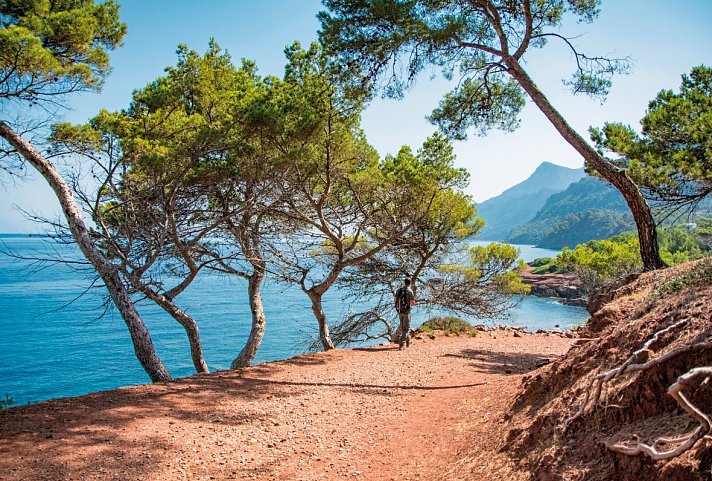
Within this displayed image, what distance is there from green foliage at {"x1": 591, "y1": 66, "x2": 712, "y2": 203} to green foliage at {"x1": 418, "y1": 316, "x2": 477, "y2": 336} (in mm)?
7848

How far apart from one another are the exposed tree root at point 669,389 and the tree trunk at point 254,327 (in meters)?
7.72

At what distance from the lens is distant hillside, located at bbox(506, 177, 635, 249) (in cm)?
8744

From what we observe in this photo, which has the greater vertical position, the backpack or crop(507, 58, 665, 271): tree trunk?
crop(507, 58, 665, 271): tree trunk

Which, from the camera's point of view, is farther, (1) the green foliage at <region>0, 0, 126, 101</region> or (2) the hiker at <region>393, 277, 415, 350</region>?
(2) the hiker at <region>393, 277, 415, 350</region>

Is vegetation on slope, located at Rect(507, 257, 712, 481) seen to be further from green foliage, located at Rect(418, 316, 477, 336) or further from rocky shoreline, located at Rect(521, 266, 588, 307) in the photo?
rocky shoreline, located at Rect(521, 266, 588, 307)

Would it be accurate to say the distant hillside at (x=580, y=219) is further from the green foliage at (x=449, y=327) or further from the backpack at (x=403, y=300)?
the backpack at (x=403, y=300)

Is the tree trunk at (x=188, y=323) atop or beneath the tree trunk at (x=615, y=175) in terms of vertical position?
beneath

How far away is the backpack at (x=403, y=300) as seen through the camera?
1054 cm

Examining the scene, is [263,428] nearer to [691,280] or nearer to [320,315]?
[691,280]

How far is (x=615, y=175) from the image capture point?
7.22 meters

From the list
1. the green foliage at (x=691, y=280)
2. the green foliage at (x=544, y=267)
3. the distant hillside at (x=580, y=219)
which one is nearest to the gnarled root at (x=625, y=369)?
the green foliage at (x=691, y=280)

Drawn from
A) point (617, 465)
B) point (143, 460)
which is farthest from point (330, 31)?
point (617, 465)

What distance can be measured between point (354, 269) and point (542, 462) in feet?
40.6

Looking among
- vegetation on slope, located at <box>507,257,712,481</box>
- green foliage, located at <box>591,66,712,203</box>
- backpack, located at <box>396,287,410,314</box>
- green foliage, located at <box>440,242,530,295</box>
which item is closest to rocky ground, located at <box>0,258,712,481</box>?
vegetation on slope, located at <box>507,257,712,481</box>
